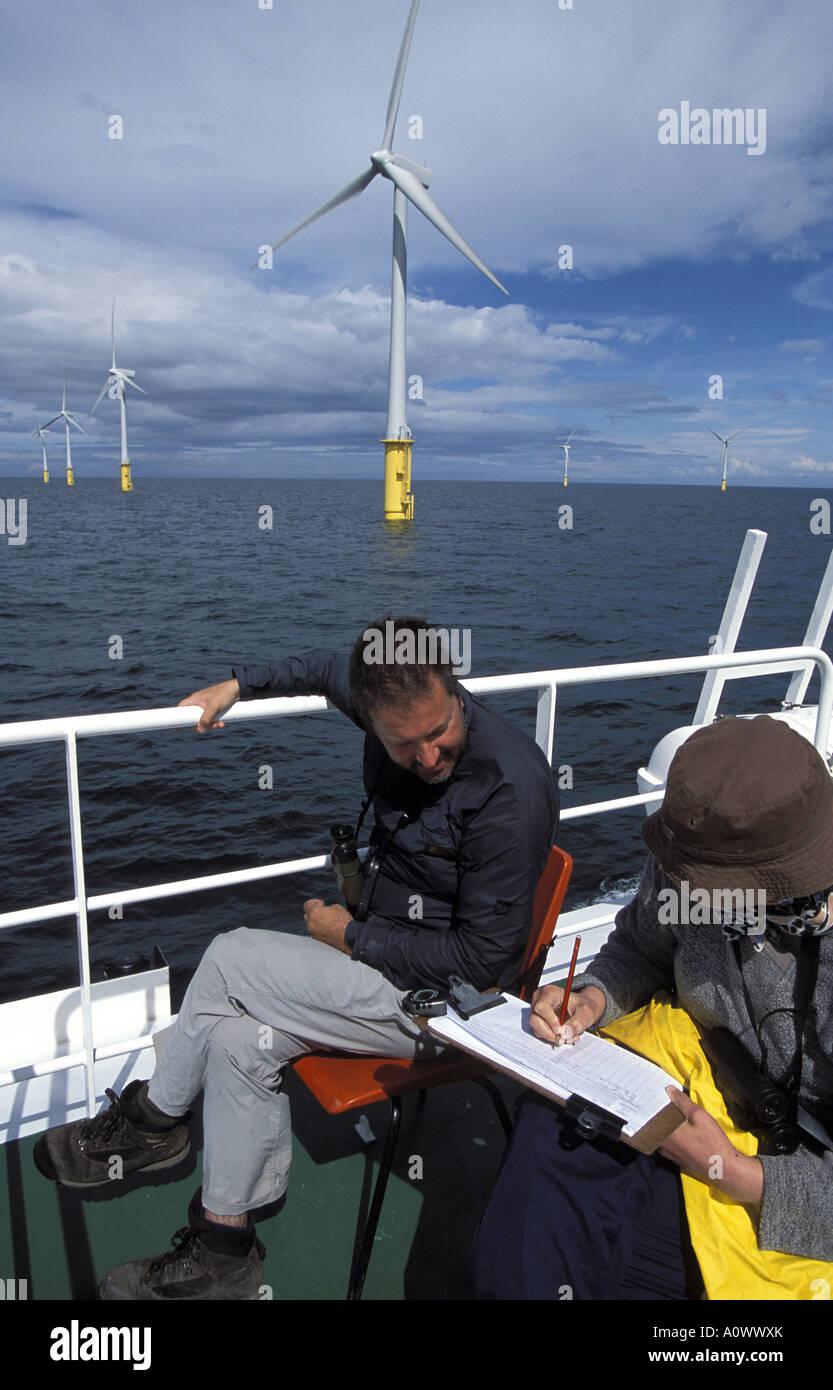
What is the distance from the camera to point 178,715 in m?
2.78

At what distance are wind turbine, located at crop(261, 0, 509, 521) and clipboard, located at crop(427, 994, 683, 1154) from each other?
120 ft

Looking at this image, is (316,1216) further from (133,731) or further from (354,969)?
(133,731)

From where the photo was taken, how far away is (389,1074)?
7.73ft

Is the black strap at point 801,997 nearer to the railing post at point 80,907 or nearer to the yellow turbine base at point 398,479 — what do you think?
the railing post at point 80,907

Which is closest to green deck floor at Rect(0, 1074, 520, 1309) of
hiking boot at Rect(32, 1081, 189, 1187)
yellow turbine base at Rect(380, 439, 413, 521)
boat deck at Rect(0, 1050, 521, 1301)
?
boat deck at Rect(0, 1050, 521, 1301)

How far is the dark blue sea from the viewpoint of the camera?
11172 mm

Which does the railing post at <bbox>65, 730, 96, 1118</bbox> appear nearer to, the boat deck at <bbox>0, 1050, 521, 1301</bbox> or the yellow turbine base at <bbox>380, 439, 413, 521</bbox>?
the boat deck at <bbox>0, 1050, 521, 1301</bbox>

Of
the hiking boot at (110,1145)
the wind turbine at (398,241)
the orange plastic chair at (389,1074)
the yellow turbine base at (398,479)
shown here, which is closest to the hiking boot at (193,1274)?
the orange plastic chair at (389,1074)

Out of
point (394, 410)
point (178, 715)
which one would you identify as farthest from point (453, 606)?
point (178, 715)

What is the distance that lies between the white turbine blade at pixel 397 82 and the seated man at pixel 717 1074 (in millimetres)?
37603

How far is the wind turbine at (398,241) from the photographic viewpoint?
1321 inches

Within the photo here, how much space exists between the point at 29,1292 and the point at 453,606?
97.5 feet

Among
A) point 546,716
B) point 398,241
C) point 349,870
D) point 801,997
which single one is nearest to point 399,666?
point 349,870

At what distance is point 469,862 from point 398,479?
5587cm
